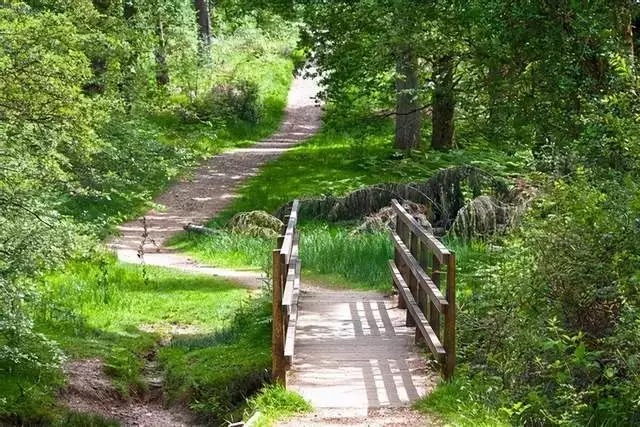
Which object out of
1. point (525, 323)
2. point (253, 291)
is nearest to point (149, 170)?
point (253, 291)

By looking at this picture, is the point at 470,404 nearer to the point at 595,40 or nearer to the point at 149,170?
the point at 595,40

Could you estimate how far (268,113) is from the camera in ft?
116

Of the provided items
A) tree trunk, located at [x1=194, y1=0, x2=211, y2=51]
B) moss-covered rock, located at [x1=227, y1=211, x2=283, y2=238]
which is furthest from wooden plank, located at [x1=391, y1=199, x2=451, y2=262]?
tree trunk, located at [x1=194, y1=0, x2=211, y2=51]

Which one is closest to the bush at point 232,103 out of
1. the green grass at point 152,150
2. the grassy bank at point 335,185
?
the green grass at point 152,150

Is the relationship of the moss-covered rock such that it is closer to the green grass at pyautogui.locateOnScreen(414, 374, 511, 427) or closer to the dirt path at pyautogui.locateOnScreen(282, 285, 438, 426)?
the dirt path at pyautogui.locateOnScreen(282, 285, 438, 426)

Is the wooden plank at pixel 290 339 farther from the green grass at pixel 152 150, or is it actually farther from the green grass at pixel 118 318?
the green grass at pixel 152 150

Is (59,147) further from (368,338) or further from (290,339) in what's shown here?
(290,339)

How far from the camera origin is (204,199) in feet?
77.9

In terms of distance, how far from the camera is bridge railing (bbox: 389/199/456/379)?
7879 millimetres

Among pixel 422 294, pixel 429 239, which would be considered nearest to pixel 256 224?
pixel 422 294

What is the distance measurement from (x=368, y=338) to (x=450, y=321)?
2.11 m

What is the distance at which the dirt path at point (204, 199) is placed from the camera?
57.9 feet

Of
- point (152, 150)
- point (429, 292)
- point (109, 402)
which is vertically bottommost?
point (109, 402)

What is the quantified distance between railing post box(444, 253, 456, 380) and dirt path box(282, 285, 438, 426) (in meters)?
0.22
